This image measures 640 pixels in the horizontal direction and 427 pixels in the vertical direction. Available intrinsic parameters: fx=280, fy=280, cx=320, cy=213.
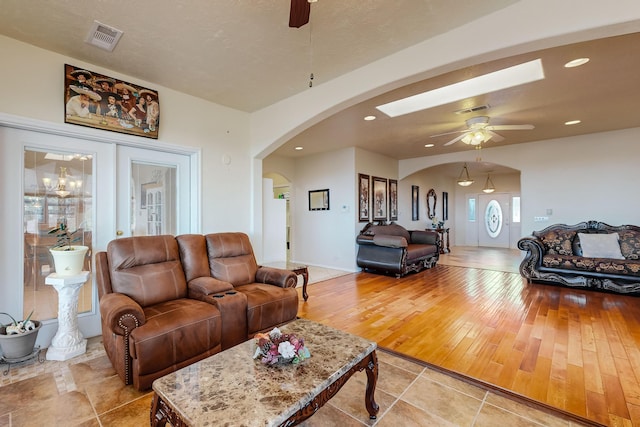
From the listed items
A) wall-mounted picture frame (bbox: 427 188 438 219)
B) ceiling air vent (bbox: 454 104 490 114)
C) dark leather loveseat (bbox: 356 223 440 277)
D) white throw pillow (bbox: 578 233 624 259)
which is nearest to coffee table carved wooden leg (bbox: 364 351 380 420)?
ceiling air vent (bbox: 454 104 490 114)

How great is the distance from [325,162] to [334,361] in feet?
17.4

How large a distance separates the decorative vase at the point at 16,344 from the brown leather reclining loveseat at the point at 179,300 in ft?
1.94

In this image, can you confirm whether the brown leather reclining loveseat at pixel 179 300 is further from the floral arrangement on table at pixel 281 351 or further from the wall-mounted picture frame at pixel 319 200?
the wall-mounted picture frame at pixel 319 200

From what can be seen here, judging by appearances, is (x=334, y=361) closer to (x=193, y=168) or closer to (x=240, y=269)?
(x=240, y=269)

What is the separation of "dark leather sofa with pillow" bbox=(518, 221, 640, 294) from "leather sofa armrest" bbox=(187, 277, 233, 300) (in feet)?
16.6

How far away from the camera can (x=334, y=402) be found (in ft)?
5.96

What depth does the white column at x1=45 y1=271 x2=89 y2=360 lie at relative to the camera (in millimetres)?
2347

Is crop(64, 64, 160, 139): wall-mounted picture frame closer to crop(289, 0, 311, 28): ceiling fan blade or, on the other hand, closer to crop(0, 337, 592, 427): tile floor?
crop(0, 337, 592, 427): tile floor

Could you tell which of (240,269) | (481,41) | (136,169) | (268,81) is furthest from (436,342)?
(136,169)

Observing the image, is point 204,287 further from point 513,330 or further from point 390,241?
point 390,241

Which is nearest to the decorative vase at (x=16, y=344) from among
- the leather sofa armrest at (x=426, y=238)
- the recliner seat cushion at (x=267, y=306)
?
the recliner seat cushion at (x=267, y=306)

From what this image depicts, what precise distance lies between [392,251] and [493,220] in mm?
6553

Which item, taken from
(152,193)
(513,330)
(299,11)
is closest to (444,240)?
(513,330)

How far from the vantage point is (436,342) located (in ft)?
8.70
